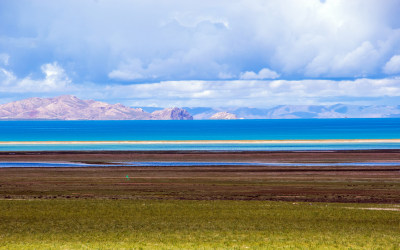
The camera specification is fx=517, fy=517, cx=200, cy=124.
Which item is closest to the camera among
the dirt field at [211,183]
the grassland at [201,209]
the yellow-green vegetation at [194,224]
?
the yellow-green vegetation at [194,224]

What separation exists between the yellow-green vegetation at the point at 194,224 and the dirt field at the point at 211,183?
15.0 ft

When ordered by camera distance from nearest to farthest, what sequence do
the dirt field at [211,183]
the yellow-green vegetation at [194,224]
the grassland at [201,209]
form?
the yellow-green vegetation at [194,224] → the grassland at [201,209] → the dirt field at [211,183]

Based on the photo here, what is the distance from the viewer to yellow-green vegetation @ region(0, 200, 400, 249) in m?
20.3

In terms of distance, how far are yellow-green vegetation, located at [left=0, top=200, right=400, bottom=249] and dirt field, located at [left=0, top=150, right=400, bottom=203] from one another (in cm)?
459

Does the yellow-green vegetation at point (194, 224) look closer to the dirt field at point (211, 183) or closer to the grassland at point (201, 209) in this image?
the grassland at point (201, 209)

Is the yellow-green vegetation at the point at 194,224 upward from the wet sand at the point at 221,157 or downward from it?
downward

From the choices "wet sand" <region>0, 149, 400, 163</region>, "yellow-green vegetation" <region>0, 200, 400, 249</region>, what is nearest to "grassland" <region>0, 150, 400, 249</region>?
"yellow-green vegetation" <region>0, 200, 400, 249</region>

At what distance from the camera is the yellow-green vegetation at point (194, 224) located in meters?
20.3

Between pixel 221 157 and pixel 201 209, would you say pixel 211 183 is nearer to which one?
pixel 201 209

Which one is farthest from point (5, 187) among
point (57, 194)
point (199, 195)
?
point (199, 195)

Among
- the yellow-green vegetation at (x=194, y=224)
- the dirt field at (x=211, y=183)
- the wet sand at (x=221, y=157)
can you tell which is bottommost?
the yellow-green vegetation at (x=194, y=224)

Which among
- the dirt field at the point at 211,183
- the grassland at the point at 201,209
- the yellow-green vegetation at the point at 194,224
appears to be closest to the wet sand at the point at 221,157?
the dirt field at the point at 211,183

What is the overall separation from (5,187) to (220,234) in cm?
2738

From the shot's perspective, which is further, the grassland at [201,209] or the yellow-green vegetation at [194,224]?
the grassland at [201,209]
